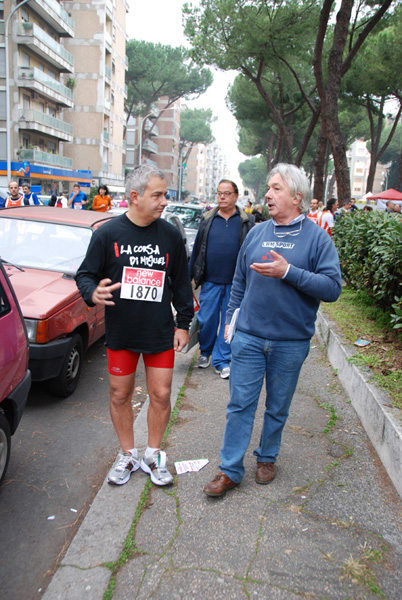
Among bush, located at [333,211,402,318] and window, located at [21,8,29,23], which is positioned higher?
window, located at [21,8,29,23]

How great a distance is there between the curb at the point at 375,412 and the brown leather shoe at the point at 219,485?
1016 millimetres

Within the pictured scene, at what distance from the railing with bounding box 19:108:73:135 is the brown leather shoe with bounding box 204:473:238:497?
3771 centimetres

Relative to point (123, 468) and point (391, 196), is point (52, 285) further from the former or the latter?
point (391, 196)

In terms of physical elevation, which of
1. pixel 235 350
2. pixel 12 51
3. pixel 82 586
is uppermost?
pixel 12 51

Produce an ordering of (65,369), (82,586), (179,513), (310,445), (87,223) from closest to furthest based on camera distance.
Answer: (82,586) < (179,513) < (310,445) < (65,369) < (87,223)

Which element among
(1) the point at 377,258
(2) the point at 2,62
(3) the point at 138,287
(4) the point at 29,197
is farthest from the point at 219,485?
(2) the point at 2,62

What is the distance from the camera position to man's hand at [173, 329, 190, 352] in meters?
3.14

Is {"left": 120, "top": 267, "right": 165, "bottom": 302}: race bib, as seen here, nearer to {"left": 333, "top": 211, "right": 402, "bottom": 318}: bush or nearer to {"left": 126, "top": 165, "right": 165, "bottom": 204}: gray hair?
{"left": 126, "top": 165, "right": 165, "bottom": 204}: gray hair

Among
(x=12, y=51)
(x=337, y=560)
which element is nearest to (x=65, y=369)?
(x=337, y=560)

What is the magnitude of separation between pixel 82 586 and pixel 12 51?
39937 millimetres

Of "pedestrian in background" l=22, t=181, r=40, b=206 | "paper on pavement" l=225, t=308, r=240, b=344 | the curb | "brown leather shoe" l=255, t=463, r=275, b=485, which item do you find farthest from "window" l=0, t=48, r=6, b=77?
"brown leather shoe" l=255, t=463, r=275, b=485

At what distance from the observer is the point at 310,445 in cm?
375

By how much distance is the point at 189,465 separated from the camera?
11.1 ft

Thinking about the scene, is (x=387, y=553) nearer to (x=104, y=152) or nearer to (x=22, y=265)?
(x=22, y=265)
